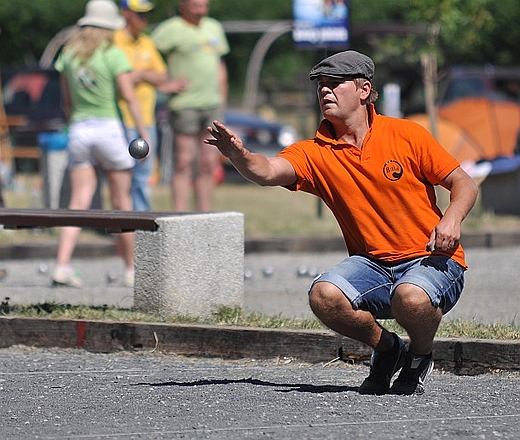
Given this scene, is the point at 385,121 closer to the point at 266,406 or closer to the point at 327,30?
the point at 266,406

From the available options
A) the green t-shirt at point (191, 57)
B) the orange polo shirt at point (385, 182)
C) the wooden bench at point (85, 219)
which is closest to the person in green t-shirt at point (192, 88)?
the green t-shirt at point (191, 57)

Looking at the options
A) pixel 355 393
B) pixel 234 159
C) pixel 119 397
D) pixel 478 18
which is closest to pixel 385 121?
pixel 234 159

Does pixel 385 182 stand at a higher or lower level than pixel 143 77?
lower

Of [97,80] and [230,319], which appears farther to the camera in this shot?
[97,80]

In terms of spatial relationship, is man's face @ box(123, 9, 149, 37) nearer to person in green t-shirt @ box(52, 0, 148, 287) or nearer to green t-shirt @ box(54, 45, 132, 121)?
person in green t-shirt @ box(52, 0, 148, 287)

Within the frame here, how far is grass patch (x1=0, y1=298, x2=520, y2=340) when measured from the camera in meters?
6.84

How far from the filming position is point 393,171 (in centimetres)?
586

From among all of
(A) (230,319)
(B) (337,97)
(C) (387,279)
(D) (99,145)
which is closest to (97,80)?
(D) (99,145)

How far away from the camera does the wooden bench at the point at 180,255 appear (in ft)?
24.9

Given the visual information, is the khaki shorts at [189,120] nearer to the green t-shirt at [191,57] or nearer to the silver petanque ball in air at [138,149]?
the green t-shirt at [191,57]

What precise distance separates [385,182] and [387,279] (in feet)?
1.41

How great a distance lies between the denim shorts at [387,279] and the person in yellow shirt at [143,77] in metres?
4.98

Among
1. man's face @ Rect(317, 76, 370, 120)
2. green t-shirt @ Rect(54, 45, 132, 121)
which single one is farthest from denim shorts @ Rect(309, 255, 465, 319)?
green t-shirt @ Rect(54, 45, 132, 121)

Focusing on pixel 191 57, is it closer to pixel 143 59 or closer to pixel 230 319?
pixel 143 59
